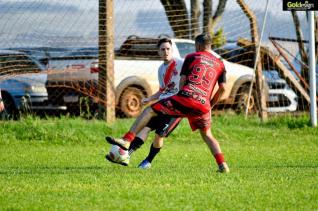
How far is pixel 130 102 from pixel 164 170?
8.99 m

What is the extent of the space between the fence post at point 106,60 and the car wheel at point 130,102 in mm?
2284

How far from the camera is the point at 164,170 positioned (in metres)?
10.7

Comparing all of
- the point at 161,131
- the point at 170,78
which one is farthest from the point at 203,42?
the point at 161,131

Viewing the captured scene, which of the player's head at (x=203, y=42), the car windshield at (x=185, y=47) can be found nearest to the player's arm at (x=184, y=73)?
the player's head at (x=203, y=42)

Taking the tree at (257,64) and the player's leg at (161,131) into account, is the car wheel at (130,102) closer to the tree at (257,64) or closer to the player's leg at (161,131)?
the tree at (257,64)

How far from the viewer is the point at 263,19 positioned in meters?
18.6

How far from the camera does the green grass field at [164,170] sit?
7.93 meters

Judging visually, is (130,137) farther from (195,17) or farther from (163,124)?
(195,17)

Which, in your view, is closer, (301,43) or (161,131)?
(161,131)

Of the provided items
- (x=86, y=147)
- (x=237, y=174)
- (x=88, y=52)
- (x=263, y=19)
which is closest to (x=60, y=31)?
(x=88, y=52)

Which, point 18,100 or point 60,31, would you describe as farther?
point 18,100

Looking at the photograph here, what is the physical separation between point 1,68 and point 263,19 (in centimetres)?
563

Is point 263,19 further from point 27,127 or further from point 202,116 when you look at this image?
point 202,116

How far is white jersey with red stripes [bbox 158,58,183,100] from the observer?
1108cm
